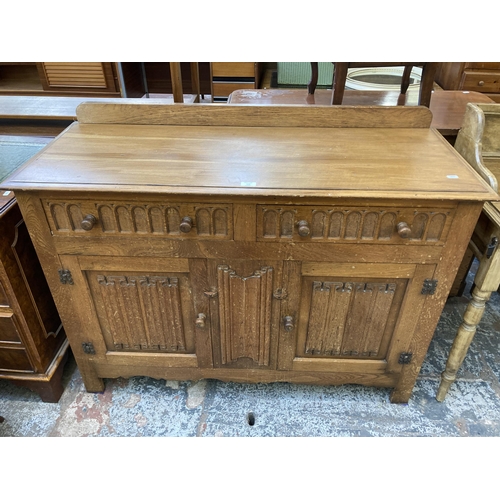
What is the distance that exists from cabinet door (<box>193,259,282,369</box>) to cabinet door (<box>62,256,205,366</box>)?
74mm

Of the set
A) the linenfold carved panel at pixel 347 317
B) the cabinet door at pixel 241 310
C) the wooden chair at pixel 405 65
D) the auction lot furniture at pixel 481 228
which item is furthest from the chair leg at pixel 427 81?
the cabinet door at pixel 241 310

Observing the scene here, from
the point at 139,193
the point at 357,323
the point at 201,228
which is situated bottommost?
the point at 357,323

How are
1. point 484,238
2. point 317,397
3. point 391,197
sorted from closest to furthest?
point 391,197
point 484,238
point 317,397

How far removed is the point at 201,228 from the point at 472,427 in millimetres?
1313

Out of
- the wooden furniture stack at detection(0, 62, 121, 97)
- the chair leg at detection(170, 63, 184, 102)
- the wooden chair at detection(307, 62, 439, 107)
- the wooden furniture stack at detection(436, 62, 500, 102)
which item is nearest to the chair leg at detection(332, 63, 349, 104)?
the wooden chair at detection(307, 62, 439, 107)

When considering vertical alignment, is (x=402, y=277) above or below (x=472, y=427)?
above

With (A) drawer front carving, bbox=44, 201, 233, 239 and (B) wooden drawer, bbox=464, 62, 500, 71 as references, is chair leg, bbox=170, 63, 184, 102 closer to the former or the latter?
(A) drawer front carving, bbox=44, 201, 233, 239

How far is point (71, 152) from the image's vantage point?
1229mm

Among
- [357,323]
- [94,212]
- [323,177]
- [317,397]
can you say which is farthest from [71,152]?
[317,397]

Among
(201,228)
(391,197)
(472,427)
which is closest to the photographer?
(391,197)

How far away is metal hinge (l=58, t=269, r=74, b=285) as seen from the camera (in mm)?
1258

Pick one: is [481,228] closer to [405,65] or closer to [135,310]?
[405,65]

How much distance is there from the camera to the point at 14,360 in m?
1.49

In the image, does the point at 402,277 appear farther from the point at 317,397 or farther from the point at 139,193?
the point at 139,193
